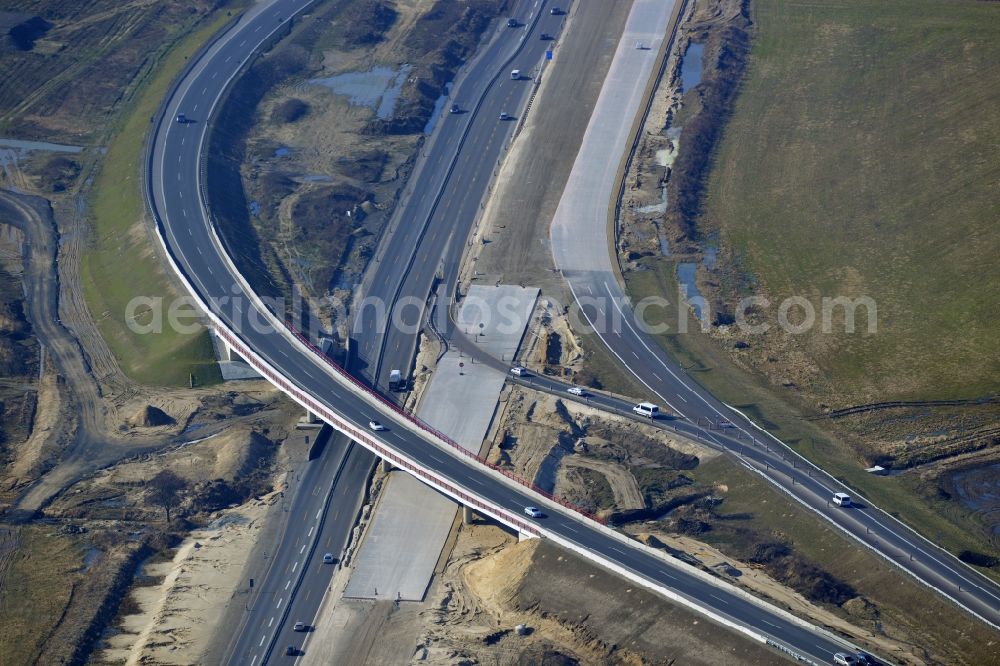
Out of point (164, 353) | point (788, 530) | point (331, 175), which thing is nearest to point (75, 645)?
point (164, 353)

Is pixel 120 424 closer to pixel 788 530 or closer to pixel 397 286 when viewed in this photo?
pixel 397 286


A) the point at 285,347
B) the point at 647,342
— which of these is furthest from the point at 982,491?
the point at 285,347

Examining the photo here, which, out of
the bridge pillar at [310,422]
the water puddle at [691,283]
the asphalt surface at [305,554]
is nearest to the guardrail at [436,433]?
the bridge pillar at [310,422]

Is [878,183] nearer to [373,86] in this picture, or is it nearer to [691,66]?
[691,66]

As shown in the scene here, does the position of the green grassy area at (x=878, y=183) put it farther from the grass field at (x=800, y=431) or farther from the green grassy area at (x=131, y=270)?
the green grassy area at (x=131, y=270)

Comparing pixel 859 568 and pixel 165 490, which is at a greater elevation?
pixel 859 568

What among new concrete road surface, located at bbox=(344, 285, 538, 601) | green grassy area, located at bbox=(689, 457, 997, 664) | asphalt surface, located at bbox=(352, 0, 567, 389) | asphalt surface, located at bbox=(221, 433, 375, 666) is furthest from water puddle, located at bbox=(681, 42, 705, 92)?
asphalt surface, located at bbox=(221, 433, 375, 666)
